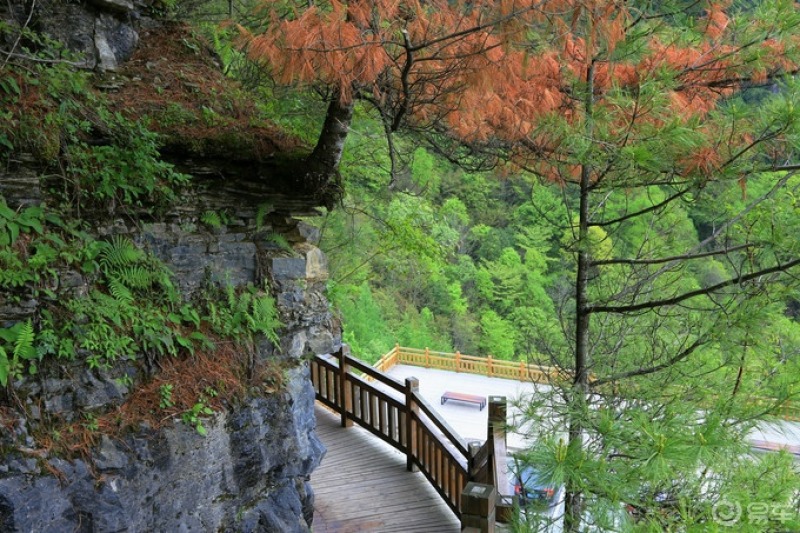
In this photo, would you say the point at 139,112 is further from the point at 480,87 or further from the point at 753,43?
the point at 753,43

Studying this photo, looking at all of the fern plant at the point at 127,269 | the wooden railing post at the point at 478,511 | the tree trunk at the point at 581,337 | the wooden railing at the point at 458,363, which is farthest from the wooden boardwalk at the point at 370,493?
the wooden railing at the point at 458,363

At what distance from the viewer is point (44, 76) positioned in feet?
14.5

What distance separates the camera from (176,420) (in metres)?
4.25

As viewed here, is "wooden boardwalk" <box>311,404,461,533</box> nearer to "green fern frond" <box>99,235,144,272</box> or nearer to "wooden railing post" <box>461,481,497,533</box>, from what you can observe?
"wooden railing post" <box>461,481,497,533</box>

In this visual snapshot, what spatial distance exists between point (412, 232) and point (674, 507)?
805 centimetres

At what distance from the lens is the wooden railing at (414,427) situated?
557 cm

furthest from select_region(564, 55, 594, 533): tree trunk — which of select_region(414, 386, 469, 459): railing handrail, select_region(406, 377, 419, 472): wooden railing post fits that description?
select_region(406, 377, 419, 472): wooden railing post

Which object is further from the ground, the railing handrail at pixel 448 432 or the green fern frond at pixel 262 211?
the green fern frond at pixel 262 211

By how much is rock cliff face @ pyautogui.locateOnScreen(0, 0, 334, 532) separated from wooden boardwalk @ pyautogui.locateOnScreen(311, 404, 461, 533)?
72 cm

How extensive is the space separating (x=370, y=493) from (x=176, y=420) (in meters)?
3.06

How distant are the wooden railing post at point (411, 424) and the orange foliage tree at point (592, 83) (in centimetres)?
285

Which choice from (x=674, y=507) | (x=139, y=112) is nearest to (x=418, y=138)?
(x=139, y=112)

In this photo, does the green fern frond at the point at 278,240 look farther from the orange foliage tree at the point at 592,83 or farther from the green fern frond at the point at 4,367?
the green fern frond at the point at 4,367

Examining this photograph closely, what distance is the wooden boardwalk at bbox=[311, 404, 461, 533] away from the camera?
6.01m
